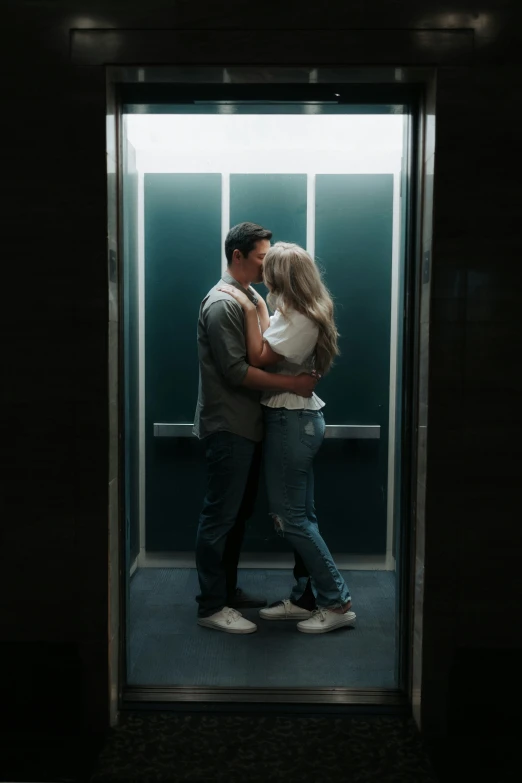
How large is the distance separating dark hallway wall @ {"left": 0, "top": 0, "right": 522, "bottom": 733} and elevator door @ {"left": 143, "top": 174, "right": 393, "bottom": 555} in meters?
1.71

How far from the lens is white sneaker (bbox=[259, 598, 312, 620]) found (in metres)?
3.72

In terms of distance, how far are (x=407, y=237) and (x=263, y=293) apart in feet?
5.42

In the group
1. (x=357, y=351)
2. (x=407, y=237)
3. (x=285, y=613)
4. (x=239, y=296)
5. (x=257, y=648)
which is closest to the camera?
(x=407, y=237)

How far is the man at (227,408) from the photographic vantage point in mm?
3410

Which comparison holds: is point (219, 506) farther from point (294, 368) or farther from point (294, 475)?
point (294, 368)

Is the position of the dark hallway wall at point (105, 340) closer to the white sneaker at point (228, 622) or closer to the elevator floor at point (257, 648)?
the elevator floor at point (257, 648)

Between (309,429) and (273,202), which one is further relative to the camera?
(273,202)

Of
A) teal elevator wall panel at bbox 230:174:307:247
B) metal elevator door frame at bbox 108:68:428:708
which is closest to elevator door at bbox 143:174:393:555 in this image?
teal elevator wall panel at bbox 230:174:307:247

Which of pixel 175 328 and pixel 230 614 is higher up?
pixel 175 328

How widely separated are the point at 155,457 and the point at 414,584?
2.05 m

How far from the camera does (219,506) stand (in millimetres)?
3496

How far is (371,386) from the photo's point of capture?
4.41 m

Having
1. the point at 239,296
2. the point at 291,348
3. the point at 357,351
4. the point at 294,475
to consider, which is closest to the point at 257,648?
the point at 294,475

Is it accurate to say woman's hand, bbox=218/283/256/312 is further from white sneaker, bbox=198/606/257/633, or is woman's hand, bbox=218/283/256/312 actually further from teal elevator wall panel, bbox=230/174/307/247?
white sneaker, bbox=198/606/257/633
